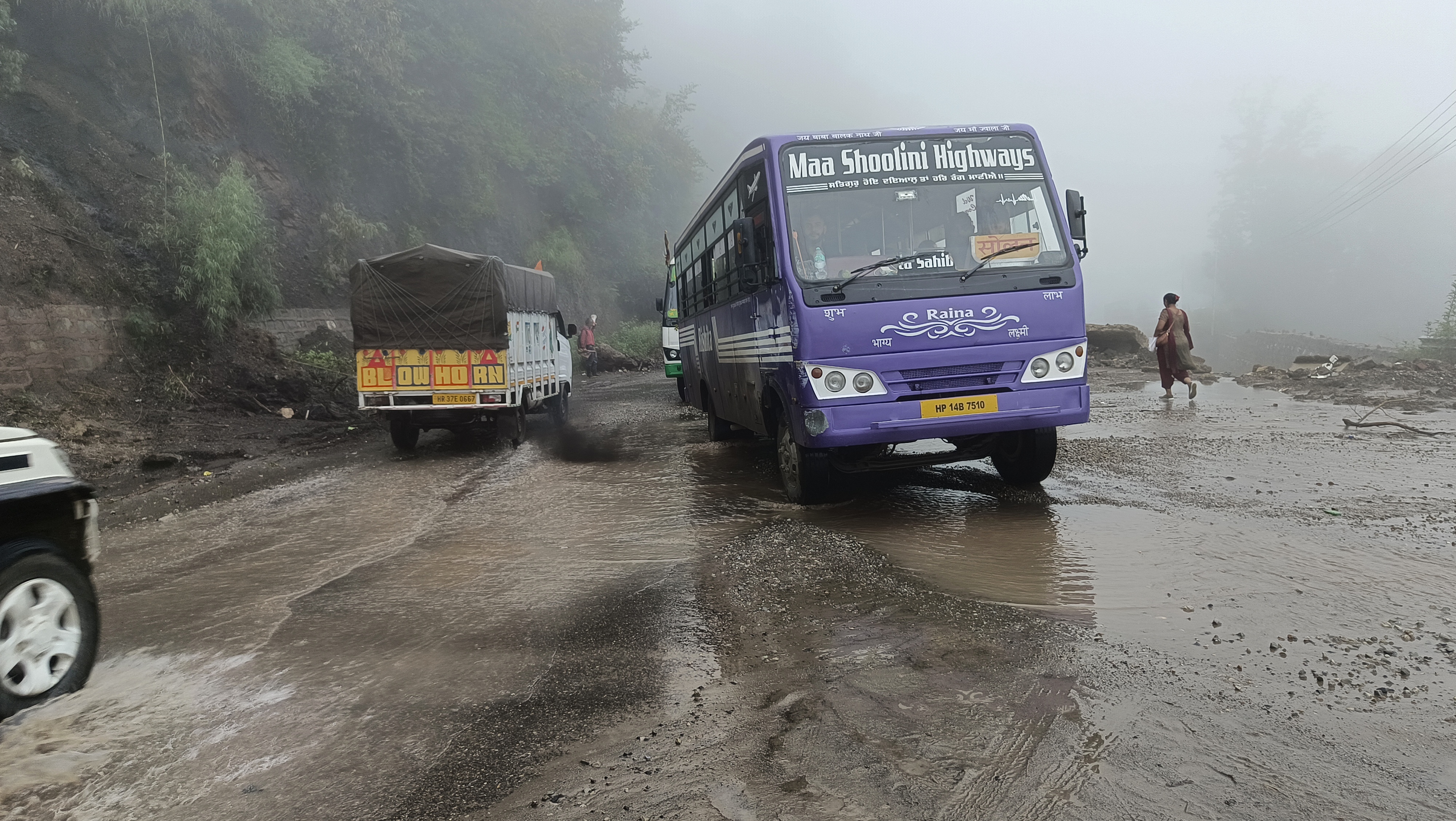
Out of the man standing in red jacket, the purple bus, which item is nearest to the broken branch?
the purple bus

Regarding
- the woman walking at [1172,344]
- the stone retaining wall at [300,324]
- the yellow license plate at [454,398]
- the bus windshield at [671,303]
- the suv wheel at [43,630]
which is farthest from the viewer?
the stone retaining wall at [300,324]

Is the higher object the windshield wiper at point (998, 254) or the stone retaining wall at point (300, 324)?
the stone retaining wall at point (300, 324)

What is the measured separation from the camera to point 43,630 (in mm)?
3812

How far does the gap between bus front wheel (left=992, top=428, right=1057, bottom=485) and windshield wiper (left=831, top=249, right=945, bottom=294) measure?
1.60m

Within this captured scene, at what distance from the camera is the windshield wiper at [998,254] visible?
6.93 meters

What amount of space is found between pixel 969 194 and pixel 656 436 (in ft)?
24.1

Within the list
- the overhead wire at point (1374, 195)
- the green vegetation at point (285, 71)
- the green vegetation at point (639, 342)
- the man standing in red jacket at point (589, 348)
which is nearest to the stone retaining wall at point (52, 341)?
the green vegetation at point (285, 71)

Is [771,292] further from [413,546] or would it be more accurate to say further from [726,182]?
[413,546]

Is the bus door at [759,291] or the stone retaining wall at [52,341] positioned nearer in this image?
the bus door at [759,291]

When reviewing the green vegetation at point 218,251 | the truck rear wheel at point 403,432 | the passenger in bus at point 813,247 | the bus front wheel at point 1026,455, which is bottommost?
the bus front wheel at point 1026,455

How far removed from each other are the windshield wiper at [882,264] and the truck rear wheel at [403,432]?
790cm

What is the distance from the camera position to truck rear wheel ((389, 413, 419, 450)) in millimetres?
12758

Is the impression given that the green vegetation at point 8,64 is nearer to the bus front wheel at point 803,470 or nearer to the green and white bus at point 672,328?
the green and white bus at point 672,328

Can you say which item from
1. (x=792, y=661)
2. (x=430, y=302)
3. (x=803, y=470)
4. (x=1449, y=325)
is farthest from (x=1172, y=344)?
(x=1449, y=325)
